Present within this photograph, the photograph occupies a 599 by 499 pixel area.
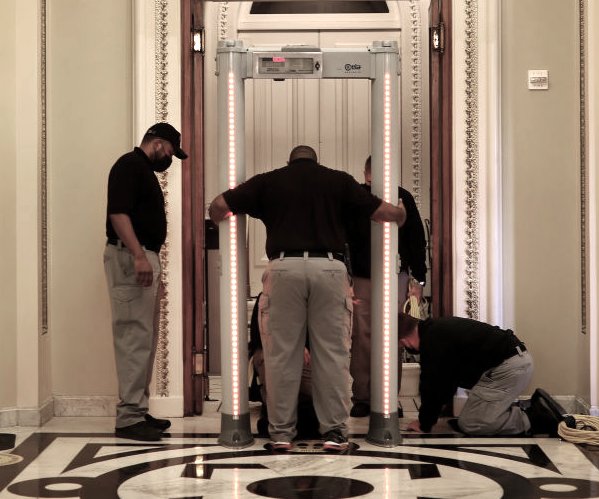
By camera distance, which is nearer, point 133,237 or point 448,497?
point 448,497

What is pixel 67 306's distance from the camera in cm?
608

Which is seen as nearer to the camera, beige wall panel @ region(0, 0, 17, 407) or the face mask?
the face mask

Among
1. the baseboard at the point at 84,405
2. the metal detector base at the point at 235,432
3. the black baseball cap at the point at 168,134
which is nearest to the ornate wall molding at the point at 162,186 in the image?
the baseboard at the point at 84,405

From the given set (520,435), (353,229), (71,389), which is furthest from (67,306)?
(520,435)

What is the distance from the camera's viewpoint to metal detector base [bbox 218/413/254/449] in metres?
5.13

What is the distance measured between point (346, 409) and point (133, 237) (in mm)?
1355

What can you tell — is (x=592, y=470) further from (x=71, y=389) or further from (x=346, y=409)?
(x=71, y=389)

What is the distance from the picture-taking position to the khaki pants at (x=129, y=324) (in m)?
5.34

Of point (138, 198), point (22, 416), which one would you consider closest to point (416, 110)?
point (138, 198)

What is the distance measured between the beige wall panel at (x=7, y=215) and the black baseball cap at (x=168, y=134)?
0.85 m

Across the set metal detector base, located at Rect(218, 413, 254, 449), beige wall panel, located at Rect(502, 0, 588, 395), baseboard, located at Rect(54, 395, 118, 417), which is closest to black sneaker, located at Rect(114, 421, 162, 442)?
metal detector base, located at Rect(218, 413, 254, 449)

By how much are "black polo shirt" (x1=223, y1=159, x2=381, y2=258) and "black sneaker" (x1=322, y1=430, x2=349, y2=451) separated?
2.85 ft

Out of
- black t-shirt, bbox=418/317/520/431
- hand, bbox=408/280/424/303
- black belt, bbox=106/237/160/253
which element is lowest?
black t-shirt, bbox=418/317/520/431

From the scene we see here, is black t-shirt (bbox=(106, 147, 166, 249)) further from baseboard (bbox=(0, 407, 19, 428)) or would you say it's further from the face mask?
baseboard (bbox=(0, 407, 19, 428))
